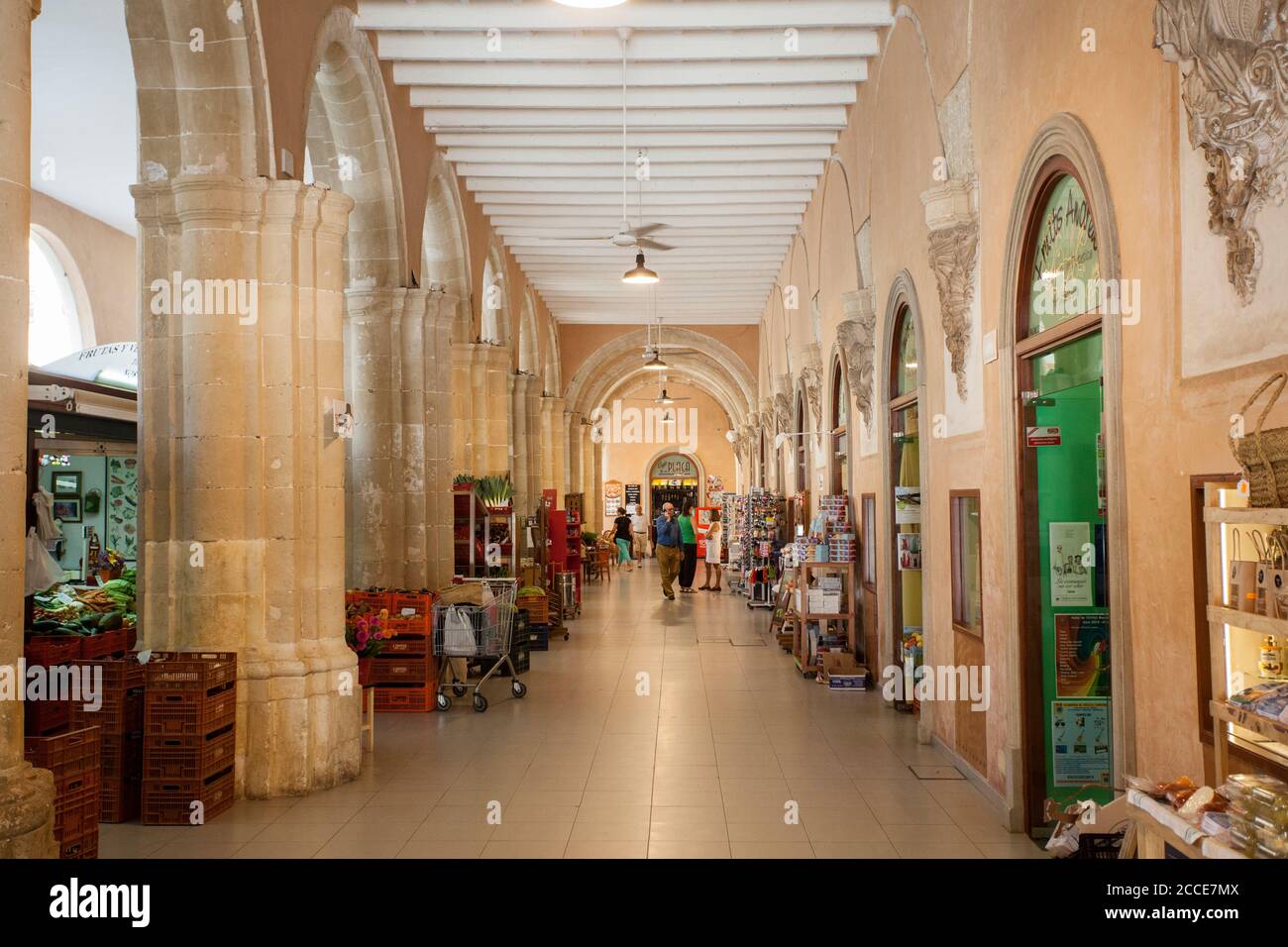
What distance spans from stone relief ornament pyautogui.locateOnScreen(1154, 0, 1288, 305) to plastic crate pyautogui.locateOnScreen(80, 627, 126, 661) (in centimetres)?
551

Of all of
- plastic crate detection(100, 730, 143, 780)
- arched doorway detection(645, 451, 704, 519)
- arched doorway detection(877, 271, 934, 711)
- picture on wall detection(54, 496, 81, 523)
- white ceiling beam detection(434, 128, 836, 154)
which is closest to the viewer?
plastic crate detection(100, 730, 143, 780)

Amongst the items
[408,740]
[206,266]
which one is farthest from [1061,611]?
[206,266]

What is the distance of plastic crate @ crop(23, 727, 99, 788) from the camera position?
13.4ft

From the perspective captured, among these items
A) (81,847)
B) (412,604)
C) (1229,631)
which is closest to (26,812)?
(81,847)

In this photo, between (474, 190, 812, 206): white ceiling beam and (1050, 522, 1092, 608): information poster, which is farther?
(474, 190, 812, 206): white ceiling beam

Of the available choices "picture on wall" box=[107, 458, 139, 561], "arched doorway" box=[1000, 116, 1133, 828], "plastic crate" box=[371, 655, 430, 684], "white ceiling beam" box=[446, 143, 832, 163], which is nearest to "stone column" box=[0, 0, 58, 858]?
"arched doorway" box=[1000, 116, 1133, 828]

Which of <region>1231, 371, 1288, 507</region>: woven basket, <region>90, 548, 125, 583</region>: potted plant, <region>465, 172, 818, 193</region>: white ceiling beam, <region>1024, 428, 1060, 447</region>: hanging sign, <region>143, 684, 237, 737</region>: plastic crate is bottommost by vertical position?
<region>143, 684, 237, 737</region>: plastic crate

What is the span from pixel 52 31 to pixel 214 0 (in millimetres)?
4039

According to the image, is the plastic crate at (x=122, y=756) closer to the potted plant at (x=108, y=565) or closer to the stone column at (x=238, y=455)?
the stone column at (x=238, y=455)

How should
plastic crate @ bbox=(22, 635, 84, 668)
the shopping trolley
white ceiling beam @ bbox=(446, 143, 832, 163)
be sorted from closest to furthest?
1. plastic crate @ bbox=(22, 635, 84, 668)
2. the shopping trolley
3. white ceiling beam @ bbox=(446, 143, 832, 163)

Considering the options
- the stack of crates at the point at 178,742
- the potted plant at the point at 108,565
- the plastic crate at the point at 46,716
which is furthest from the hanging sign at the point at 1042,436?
the potted plant at the point at 108,565

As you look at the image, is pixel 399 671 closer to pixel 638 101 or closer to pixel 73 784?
pixel 73 784

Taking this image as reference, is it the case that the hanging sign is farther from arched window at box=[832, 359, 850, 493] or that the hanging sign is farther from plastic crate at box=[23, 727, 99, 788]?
arched window at box=[832, 359, 850, 493]

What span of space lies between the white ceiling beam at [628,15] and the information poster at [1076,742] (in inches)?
213
